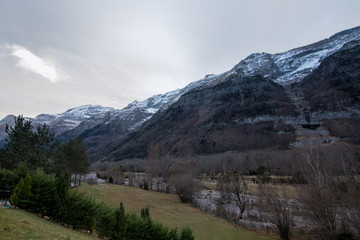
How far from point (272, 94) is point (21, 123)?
7144 inches

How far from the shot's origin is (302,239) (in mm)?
21688

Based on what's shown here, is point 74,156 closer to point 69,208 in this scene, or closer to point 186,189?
point 186,189

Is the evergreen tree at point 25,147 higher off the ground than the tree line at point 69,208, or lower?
higher

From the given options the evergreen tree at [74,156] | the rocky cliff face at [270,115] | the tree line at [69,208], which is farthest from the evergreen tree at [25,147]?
the rocky cliff face at [270,115]

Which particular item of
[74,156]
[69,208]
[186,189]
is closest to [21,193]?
[69,208]

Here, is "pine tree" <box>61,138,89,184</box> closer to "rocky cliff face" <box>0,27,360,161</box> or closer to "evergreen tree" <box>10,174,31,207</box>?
"evergreen tree" <box>10,174,31,207</box>

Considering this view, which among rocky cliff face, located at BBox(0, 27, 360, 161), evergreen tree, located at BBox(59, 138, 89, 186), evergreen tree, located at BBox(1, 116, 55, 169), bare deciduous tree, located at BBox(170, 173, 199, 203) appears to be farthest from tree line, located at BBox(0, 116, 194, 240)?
rocky cliff face, located at BBox(0, 27, 360, 161)

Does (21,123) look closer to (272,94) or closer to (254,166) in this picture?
(254,166)

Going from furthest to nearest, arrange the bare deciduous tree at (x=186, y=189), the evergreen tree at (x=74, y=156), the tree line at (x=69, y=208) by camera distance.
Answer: the evergreen tree at (x=74, y=156) < the bare deciduous tree at (x=186, y=189) < the tree line at (x=69, y=208)

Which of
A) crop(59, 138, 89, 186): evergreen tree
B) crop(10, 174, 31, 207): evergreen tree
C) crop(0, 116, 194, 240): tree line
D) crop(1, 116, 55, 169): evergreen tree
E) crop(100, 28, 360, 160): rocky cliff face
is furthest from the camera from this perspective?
crop(100, 28, 360, 160): rocky cliff face

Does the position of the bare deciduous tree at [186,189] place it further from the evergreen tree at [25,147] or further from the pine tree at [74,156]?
the evergreen tree at [25,147]

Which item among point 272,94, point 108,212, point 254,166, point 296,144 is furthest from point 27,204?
point 272,94

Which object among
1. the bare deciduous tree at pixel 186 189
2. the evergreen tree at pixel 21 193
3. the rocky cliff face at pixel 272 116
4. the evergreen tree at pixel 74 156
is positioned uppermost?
the rocky cliff face at pixel 272 116

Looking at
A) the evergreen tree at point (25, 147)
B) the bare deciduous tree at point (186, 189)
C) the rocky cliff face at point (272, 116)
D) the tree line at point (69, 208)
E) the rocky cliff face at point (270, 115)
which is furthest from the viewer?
the rocky cliff face at point (270, 115)
